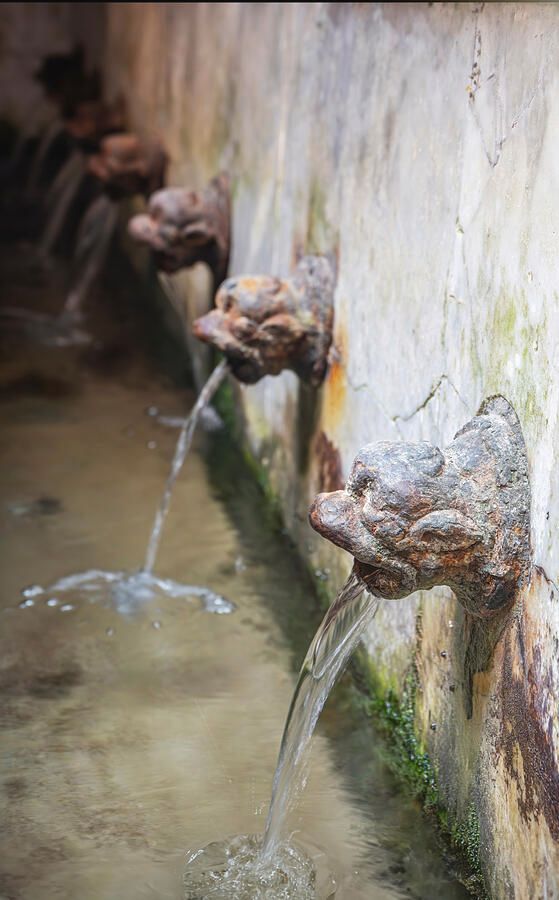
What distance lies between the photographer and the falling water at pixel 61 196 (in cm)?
868

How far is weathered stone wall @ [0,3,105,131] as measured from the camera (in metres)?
10.1

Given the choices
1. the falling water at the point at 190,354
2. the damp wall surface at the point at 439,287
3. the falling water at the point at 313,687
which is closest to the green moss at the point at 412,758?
the damp wall surface at the point at 439,287

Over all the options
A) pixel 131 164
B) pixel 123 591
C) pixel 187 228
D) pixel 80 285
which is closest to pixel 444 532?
pixel 123 591

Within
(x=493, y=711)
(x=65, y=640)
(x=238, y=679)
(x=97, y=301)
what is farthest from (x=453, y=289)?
(x=97, y=301)

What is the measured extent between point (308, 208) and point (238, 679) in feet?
4.76

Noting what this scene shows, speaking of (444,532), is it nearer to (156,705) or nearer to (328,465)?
(156,705)

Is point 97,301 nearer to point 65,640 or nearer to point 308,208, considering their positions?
point 308,208

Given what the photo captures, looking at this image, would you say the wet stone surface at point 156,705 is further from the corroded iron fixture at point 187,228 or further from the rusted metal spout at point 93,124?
the rusted metal spout at point 93,124

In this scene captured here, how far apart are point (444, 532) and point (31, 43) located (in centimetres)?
937

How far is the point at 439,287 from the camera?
245 centimetres

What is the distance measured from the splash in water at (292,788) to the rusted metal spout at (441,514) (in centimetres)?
19

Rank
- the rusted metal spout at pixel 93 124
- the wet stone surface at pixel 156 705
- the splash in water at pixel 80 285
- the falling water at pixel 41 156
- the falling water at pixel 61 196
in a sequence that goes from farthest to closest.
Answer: the falling water at pixel 41 156, the falling water at pixel 61 196, the rusted metal spout at pixel 93 124, the splash in water at pixel 80 285, the wet stone surface at pixel 156 705

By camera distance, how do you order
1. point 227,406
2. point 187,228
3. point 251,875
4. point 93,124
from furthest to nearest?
point 93,124 < point 227,406 < point 187,228 < point 251,875

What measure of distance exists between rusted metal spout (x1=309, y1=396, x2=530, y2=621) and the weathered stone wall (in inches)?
344
